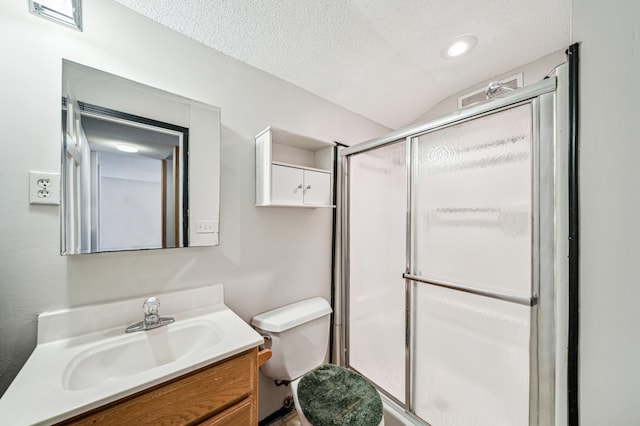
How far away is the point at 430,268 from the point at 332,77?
53.0 inches

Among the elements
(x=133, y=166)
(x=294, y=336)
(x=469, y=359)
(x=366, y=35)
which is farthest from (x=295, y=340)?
(x=366, y=35)

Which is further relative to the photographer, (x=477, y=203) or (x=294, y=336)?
(x=294, y=336)

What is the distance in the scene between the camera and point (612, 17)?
581mm

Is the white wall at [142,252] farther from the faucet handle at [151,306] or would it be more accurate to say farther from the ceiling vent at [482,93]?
the ceiling vent at [482,93]

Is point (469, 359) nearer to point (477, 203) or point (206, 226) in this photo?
point (477, 203)

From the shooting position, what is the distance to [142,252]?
39.9 inches

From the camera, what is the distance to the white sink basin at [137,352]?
757 millimetres

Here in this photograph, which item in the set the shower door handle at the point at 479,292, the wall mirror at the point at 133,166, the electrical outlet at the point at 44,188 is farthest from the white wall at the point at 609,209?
the electrical outlet at the point at 44,188

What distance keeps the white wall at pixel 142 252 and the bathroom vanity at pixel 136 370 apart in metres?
0.09

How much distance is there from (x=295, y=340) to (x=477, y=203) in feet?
3.87

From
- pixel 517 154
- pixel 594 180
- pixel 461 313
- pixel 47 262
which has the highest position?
pixel 517 154

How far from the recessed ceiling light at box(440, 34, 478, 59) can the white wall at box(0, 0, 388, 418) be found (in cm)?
84

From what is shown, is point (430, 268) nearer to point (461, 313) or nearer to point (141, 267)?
point (461, 313)

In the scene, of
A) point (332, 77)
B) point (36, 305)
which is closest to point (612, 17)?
point (332, 77)
